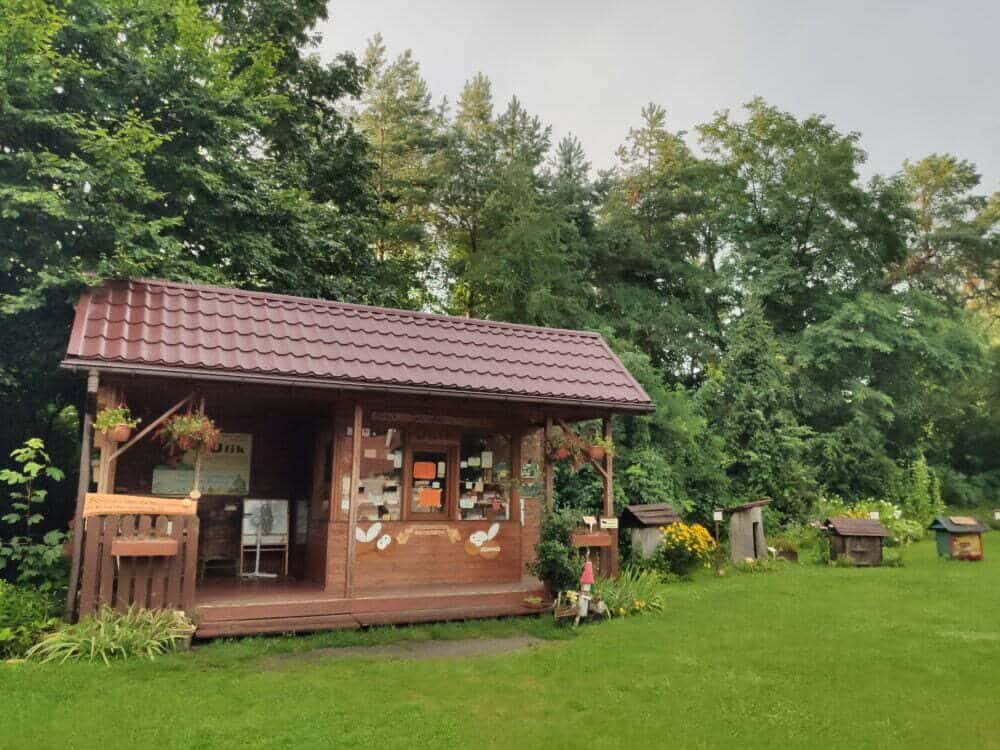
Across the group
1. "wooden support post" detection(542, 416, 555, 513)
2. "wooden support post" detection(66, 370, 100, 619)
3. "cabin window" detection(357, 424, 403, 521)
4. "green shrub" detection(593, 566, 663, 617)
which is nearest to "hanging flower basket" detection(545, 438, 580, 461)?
"wooden support post" detection(542, 416, 555, 513)

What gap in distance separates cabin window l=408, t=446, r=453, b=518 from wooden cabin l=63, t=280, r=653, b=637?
0.09 ft

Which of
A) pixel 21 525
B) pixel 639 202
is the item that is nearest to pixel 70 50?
pixel 21 525

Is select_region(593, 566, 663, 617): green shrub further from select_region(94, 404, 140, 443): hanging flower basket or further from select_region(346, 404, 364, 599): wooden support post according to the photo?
select_region(94, 404, 140, 443): hanging flower basket

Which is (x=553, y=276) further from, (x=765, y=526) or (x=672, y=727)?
(x=672, y=727)

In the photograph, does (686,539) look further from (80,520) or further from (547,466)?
(80,520)

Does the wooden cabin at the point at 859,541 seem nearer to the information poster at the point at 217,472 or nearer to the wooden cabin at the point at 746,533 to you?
the wooden cabin at the point at 746,533

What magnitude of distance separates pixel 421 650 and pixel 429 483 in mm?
2834

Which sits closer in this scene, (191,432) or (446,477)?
(191,432)

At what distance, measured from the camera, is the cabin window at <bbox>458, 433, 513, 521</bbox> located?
32.9ft

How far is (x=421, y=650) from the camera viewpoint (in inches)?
286

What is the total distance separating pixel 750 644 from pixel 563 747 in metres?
3.43

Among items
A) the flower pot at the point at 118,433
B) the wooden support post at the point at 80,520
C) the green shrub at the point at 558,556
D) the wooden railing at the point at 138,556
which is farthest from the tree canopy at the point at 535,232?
the green shrub at the point at 558,556

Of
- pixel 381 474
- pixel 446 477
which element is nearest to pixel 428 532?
pixel 446 477

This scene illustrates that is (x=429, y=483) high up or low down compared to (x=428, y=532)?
up
